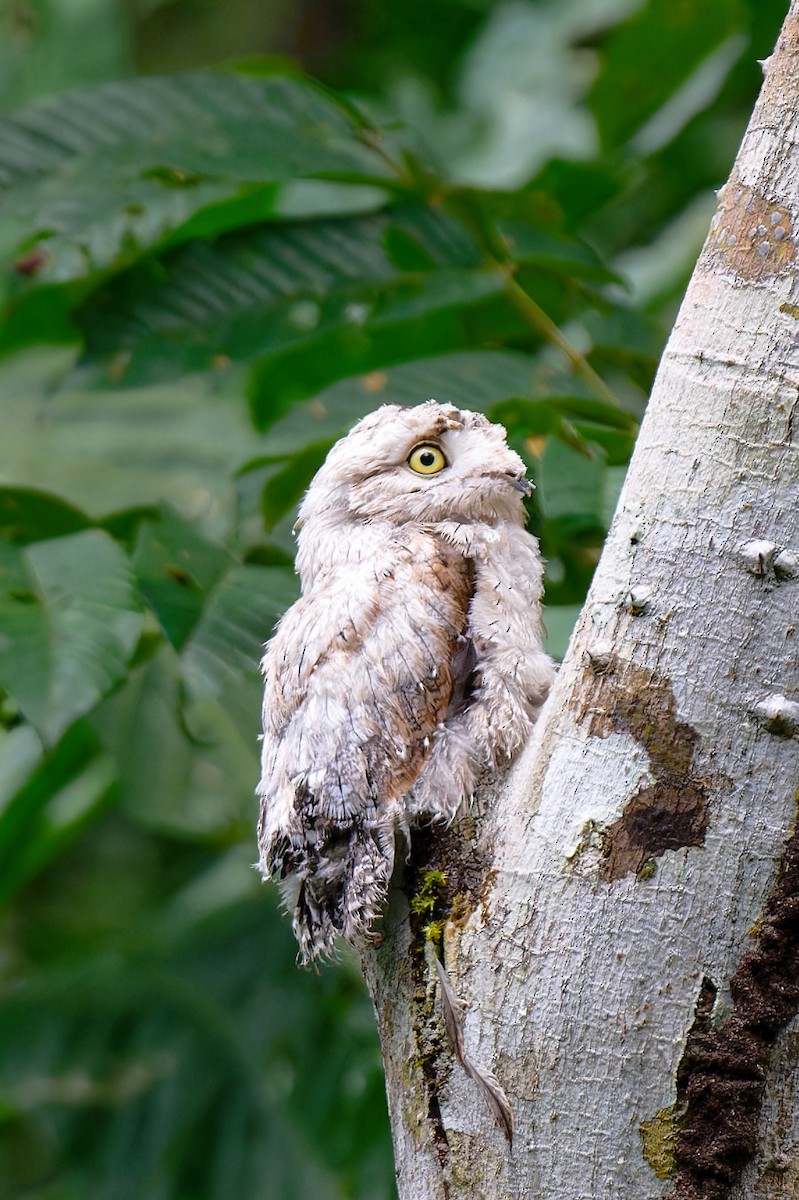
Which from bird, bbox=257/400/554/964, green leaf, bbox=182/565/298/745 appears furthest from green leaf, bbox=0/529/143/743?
bird, bbox=257/400/554/964

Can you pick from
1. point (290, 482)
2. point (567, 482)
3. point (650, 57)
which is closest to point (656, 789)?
point (567, 482)

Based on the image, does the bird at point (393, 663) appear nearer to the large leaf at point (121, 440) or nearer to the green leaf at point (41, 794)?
the green leaf at point (41, 794)

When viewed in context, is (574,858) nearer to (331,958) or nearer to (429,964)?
(429,964)

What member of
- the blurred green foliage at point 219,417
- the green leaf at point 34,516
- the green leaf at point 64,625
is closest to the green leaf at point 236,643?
the blurred green foliage at point 219,417

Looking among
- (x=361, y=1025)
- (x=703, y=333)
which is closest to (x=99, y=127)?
(x=703, y=333)

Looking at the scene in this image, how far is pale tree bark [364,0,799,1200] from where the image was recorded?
1263 mm

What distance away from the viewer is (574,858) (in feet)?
4.26

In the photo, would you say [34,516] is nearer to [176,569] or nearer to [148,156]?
[176,569]

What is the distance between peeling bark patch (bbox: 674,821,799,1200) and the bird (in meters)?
0.34

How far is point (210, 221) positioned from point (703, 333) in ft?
4.94

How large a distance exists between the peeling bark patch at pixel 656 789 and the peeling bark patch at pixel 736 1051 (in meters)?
0.11

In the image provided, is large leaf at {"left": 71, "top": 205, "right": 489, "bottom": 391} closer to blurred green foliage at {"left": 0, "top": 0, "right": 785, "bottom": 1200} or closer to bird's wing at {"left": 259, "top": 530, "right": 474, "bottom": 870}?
blurred green foliage at {"left": 0, "top": 0, "right": 785, "bottom": 1200}

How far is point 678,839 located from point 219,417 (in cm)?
273

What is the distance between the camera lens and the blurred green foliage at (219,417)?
2168 millimetres
